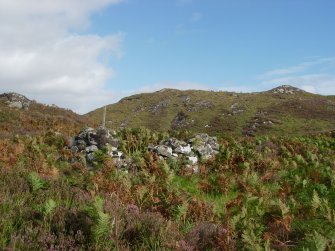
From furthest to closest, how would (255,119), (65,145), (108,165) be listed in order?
(255,119) → (65,145) → (108,165)

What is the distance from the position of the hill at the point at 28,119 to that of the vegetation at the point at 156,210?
1180 cm

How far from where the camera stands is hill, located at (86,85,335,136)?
5525 centimetres

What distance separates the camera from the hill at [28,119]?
25703 mm

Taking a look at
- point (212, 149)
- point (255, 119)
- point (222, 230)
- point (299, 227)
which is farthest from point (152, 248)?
point (255, 119)

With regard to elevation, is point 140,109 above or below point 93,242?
above

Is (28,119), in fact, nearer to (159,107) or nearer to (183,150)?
(183,150)

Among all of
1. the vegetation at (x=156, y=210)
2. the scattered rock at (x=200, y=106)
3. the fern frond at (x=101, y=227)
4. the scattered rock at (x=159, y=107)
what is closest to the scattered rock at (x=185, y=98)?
the scattered rock at (x=159, y=107)

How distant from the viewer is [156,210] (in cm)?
811

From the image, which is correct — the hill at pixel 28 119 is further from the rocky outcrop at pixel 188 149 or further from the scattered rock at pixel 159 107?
the scattered rock at pixel 159 107

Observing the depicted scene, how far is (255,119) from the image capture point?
59.8m

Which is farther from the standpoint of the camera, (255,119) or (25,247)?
(255,119)

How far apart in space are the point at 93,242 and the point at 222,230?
210 centimetres

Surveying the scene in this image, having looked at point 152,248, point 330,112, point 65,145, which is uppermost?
point 330,112

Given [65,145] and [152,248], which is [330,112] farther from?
[152,248]
